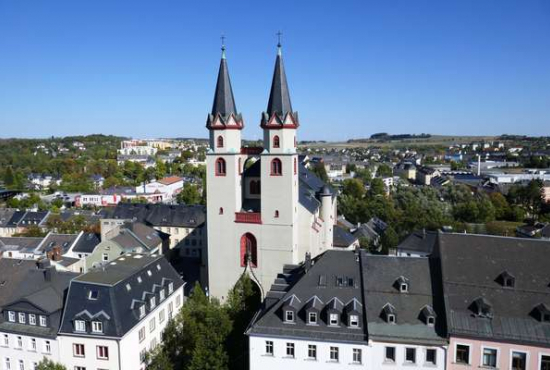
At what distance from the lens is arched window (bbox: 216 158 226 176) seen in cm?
4728

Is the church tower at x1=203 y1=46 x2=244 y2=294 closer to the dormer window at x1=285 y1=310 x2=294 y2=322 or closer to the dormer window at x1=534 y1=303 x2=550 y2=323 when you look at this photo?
the dormer window at x1=285 y1=310 x2=294 y2=322

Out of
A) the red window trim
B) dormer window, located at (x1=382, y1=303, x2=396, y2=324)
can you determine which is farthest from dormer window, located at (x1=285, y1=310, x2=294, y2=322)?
the red window trim

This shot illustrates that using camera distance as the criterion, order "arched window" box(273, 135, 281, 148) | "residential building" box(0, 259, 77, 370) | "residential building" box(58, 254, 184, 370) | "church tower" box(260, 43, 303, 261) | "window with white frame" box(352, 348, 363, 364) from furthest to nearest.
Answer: "arched window" box(273, 135, 281, 148), "church tower" box(260, 43, 303, 261), "residential building" box(0, 259, 77, 370), "residential building" box(58, 254, 184, 370), "window with white frame" box(352, 348, 363, 364)

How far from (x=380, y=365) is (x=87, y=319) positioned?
21.8m

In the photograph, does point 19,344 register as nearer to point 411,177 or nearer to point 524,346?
point 524,346

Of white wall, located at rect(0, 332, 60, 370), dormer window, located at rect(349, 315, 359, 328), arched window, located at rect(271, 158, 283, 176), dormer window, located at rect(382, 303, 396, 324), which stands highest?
arched window, located at rect(271, 158, 283, 176)

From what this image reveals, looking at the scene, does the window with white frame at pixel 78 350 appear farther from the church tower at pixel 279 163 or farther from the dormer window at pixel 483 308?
the dormer window at pixel 483 308

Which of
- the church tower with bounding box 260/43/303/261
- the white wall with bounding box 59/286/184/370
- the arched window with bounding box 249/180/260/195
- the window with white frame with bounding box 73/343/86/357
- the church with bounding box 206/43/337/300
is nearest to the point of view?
the white wall with bounding box 59/286/184/370

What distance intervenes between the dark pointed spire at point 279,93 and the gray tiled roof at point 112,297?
2037cm

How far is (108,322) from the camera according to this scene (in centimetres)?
3338

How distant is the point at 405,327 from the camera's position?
29.9 meters

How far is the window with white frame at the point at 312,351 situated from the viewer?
3081 centimetres

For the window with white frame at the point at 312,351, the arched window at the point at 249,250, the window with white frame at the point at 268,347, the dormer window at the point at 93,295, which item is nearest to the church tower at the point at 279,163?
the arched window at the point at 249,250

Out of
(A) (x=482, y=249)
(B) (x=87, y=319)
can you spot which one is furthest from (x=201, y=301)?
(A) (x=482, y=249)
